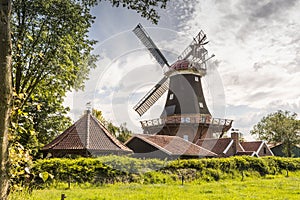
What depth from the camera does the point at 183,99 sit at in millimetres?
30922

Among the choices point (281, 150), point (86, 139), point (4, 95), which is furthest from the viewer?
point (281, 150)

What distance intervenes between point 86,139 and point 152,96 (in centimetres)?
1373

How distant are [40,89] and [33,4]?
3482 millimetres

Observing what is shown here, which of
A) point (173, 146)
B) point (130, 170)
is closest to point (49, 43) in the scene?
point (130, 170)

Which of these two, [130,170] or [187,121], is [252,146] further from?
[130,170]

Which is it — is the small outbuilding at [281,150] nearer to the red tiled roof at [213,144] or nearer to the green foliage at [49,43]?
the red tiled roof at [213,144]

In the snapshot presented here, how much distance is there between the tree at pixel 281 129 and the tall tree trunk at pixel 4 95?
46.9 metres

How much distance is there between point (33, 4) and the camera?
33.4 ft

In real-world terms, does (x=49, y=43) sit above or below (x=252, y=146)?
above

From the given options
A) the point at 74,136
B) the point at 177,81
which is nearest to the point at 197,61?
the point at 177,81

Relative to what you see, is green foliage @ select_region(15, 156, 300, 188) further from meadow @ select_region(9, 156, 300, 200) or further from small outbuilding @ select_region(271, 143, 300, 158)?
small outbuilding @ select_region(271, 143, 300, 158)

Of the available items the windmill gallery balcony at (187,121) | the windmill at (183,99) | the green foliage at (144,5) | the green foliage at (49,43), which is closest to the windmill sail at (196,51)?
the windmill at (183,99)

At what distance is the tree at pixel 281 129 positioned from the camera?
44.6m

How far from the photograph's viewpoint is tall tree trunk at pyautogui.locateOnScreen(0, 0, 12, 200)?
2795 millimetres
